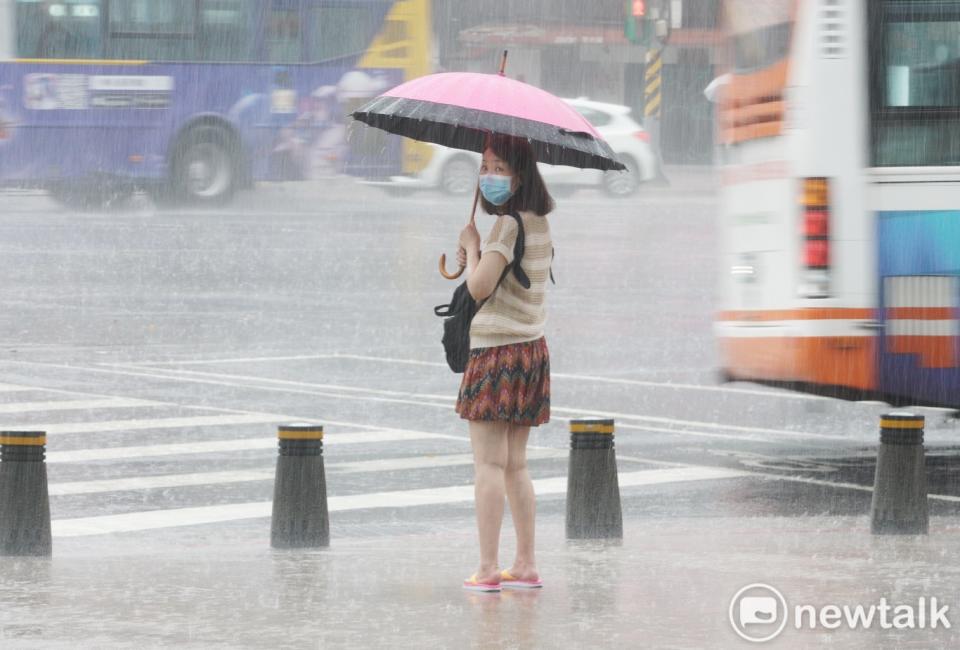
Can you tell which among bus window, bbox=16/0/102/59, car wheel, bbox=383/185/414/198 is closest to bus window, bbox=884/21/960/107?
bus window, bbox=16/0/102/59

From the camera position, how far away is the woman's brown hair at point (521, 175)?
26.3 feet

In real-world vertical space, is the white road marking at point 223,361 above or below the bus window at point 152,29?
below

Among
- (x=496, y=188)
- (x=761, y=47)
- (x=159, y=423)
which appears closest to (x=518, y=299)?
(x=496, y=188)

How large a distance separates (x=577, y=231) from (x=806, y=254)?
2237 cm

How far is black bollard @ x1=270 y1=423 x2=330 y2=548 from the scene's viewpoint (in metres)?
9.76

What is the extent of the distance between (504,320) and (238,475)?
5.18m

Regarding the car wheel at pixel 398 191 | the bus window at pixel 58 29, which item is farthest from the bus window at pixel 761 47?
the car wheel at pixel 398 191

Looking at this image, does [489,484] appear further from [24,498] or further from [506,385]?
[24,498]

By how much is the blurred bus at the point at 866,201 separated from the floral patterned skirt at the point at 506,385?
423 centimetres

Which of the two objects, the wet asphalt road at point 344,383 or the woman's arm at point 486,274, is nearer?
the woman's arm at point 486,274

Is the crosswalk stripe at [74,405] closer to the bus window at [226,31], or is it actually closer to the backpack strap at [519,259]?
the backpack strap at [519,259]

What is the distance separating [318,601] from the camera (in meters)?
→ 7.94

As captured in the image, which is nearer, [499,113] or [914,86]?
[499,113]

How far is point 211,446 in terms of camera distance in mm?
14031
